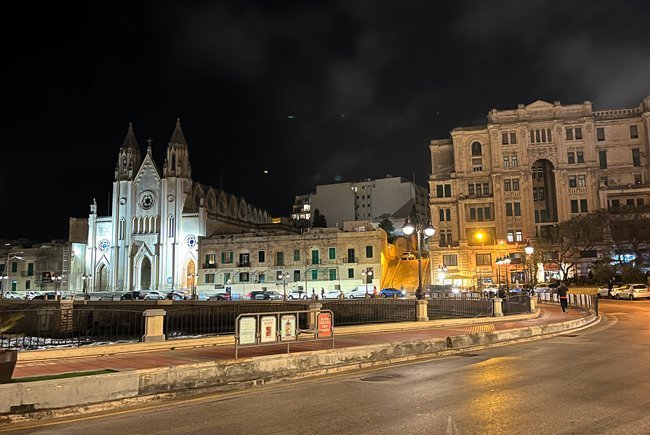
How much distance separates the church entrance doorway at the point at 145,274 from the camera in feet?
284

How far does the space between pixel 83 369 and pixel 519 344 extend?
13.5 m

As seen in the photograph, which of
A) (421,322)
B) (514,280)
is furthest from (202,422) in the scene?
(514,280)

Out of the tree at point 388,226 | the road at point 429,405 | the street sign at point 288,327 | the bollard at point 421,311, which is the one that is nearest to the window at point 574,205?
the tree at point 388,226

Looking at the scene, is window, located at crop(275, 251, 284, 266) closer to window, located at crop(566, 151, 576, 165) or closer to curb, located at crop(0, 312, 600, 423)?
window, located at crop(566, 151, 576, 165)

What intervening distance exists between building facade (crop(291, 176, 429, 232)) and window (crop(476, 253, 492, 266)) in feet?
140

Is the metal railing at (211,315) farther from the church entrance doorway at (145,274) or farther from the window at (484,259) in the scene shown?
the church entrance doorway at (145,274)

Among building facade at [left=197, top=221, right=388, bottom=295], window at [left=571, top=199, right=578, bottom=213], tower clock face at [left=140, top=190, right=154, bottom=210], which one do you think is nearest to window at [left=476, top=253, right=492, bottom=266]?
building facade at [left=197, top=221, right=388, bottom=295]

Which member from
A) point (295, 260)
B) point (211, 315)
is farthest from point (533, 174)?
point (211, 315)

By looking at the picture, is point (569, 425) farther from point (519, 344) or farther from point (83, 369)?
point (519, 344)

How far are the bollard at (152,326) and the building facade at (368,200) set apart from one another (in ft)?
334

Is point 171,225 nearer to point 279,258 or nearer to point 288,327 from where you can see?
point 279,258

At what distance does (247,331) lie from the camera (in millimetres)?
11719

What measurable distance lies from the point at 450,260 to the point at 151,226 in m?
48.1

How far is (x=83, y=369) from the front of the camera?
1107cm
